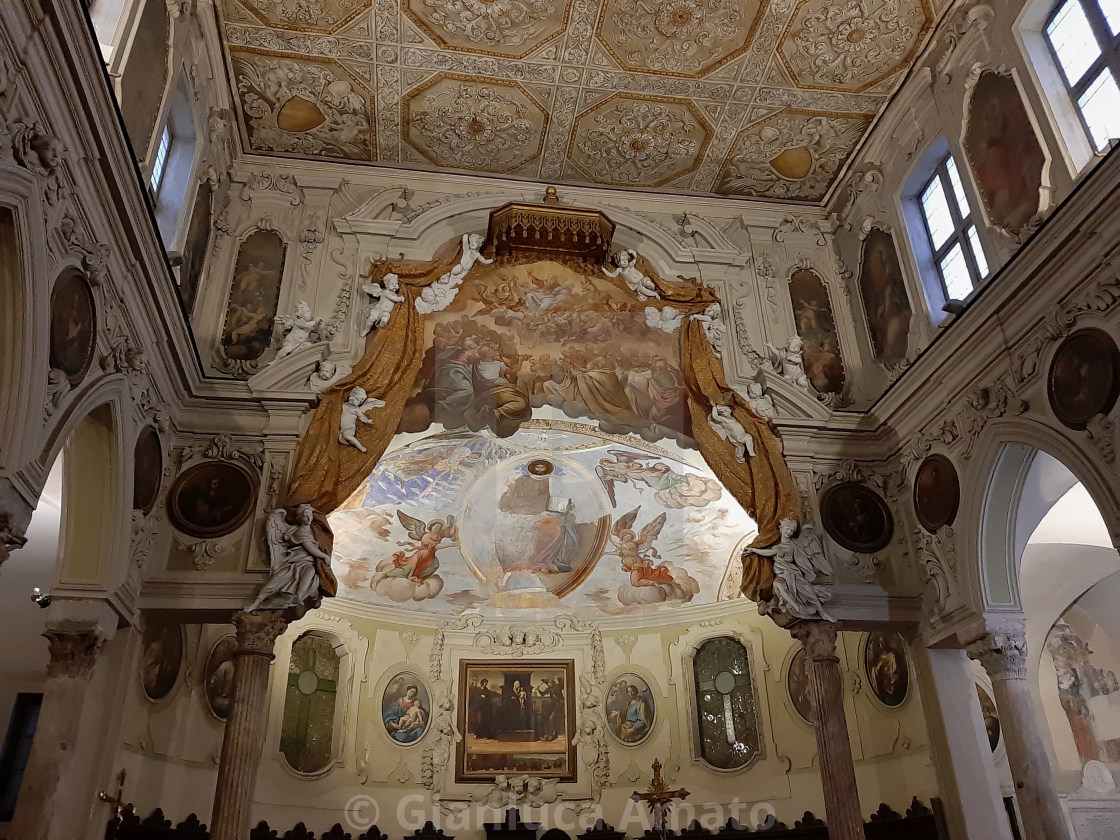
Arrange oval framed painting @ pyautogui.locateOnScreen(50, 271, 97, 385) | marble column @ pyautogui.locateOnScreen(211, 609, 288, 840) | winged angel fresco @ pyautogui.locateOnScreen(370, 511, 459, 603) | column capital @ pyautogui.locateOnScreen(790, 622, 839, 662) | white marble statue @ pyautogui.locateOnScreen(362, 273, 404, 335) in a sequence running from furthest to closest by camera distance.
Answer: winged angel fresco @ pyautogui.locateOnScreen(370, 511, 459, 603) → white marble statue @ pyautogui.locateOnScreen(362, 273, 404, 335) → column capital @ pyautogui.locateOnScreen(790, 622, 839, 662) → marble column @ pyautogui.locateOnScreen(211, 609, 288, 840) → oval framed painting @ pyautogui.locateOnScreen(50, 271, 97, 385)

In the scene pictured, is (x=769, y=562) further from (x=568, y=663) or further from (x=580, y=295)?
(x=568, y=663)

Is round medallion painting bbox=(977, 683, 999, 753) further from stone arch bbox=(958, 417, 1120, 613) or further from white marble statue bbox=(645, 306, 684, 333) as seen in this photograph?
white marble statue bbox=(645, 306, 684, 333)

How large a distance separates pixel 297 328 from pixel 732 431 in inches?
240

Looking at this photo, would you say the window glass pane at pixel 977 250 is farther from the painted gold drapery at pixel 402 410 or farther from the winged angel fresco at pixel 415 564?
the winged angel fresco at pixel 415 564

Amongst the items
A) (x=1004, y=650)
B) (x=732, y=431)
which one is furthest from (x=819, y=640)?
(x=732, y=431)

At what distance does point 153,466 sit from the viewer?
1025 cm

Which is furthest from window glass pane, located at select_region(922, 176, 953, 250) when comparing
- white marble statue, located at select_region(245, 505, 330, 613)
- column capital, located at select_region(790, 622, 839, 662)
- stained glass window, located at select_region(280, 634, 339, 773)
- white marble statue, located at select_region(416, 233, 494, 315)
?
stained glass window, located at select_region(280, 634, 339, 773)

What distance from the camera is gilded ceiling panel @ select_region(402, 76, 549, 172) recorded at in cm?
1248

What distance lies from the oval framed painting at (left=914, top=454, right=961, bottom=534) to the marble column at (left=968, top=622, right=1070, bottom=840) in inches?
60.5

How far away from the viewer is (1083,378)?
8383 millimetres

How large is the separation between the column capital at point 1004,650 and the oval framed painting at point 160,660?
10701mm

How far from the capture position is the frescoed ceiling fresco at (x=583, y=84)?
1139 cm

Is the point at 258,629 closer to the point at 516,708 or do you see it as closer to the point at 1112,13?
the point at 516,708

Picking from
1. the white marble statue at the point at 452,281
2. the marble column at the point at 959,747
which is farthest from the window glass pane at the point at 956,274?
the white marble statue at the point at 452,281
